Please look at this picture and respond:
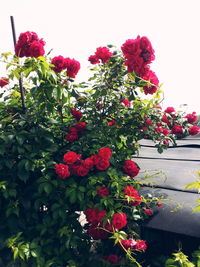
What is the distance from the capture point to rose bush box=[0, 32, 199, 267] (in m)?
1.78

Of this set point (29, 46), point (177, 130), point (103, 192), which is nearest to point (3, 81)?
point (29, 46)

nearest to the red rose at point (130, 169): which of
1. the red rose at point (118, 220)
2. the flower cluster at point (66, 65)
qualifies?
the red rose at point (118, 220)

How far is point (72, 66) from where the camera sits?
79.1 inches

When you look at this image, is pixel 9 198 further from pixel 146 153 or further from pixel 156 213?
pixel 146 153

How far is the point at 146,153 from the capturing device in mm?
3969

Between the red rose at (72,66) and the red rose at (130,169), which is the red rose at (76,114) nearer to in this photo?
the red rose at (72,66)

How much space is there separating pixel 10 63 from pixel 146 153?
8.77 feet

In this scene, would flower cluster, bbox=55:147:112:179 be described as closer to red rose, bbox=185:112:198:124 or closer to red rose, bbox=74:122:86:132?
red rose, bbox=74:122:86:132

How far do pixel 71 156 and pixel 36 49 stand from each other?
75cm

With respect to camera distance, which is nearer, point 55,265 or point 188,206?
point 55,265

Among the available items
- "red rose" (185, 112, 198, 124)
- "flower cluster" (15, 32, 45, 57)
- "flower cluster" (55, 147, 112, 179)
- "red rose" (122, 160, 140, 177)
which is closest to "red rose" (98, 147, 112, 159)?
"flower cluster" (55, 147, 112, 179)

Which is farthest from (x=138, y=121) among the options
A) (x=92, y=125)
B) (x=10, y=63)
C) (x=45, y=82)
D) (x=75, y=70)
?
(x=10, y=63)

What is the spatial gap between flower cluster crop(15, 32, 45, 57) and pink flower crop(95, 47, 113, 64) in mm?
486

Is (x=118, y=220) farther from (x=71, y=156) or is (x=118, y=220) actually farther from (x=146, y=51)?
(x=146, y=51)
